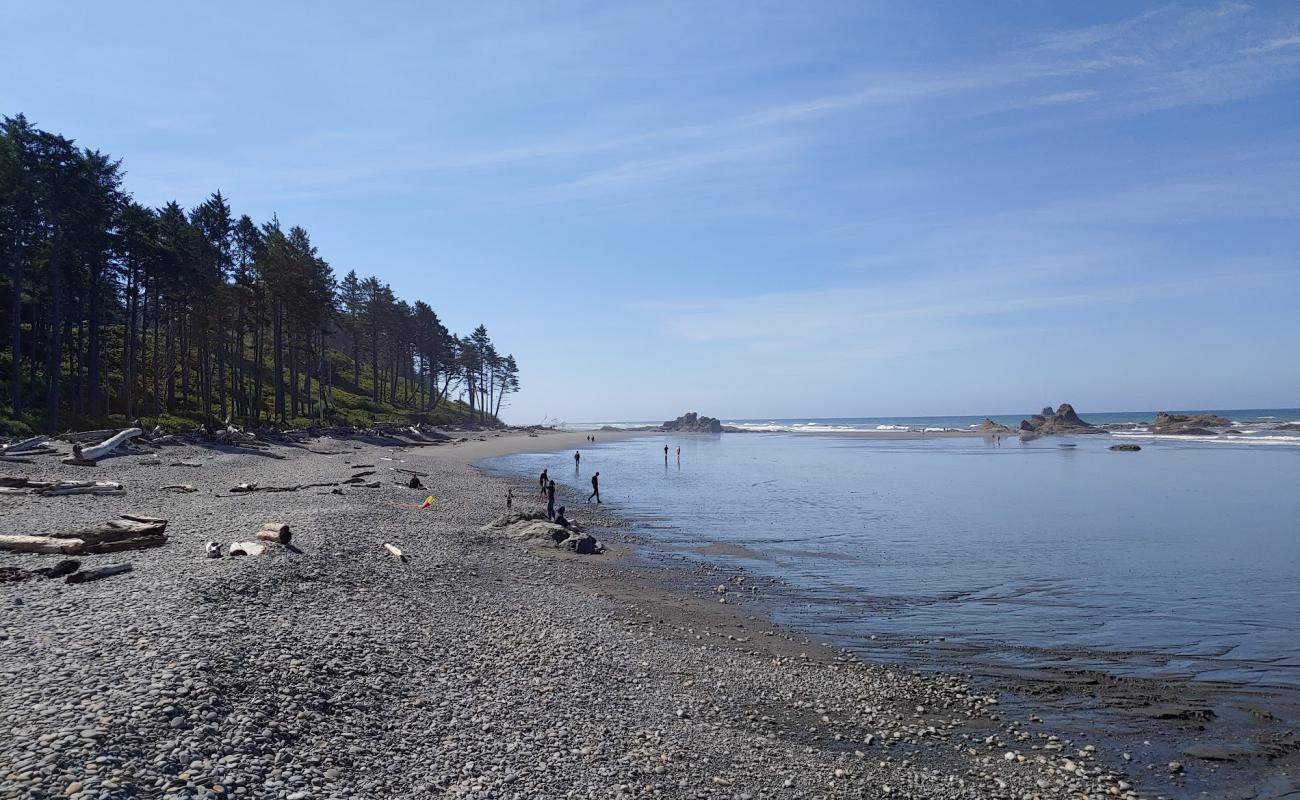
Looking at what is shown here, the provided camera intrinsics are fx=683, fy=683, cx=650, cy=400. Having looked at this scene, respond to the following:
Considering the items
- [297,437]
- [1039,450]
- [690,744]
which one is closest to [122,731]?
[690,744]

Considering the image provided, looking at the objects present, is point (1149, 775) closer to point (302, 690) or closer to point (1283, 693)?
point (1283, 693)

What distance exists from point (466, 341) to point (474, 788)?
12387 cm

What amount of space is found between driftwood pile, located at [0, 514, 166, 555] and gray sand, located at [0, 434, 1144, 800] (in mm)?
543

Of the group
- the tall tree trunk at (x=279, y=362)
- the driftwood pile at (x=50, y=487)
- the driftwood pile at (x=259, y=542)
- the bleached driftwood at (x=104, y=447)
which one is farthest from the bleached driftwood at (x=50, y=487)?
the tall tree trunk at (x=279, y=362)

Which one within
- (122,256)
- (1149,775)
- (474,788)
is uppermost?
(122,256)

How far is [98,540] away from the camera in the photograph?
1525cm

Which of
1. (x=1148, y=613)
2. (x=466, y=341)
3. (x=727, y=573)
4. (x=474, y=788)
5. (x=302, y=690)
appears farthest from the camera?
(x=466, y=341)

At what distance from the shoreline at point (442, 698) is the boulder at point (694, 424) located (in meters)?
149

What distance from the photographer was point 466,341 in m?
126

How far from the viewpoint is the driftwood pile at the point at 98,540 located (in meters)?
14.7

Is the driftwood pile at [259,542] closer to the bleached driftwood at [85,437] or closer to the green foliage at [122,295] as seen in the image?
the bleached driftwood at [85,437]

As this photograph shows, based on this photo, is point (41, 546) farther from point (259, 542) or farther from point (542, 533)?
point (542, 533)

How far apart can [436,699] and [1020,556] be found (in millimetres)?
20841

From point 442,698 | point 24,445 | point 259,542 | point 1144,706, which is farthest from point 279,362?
point 1144,706
